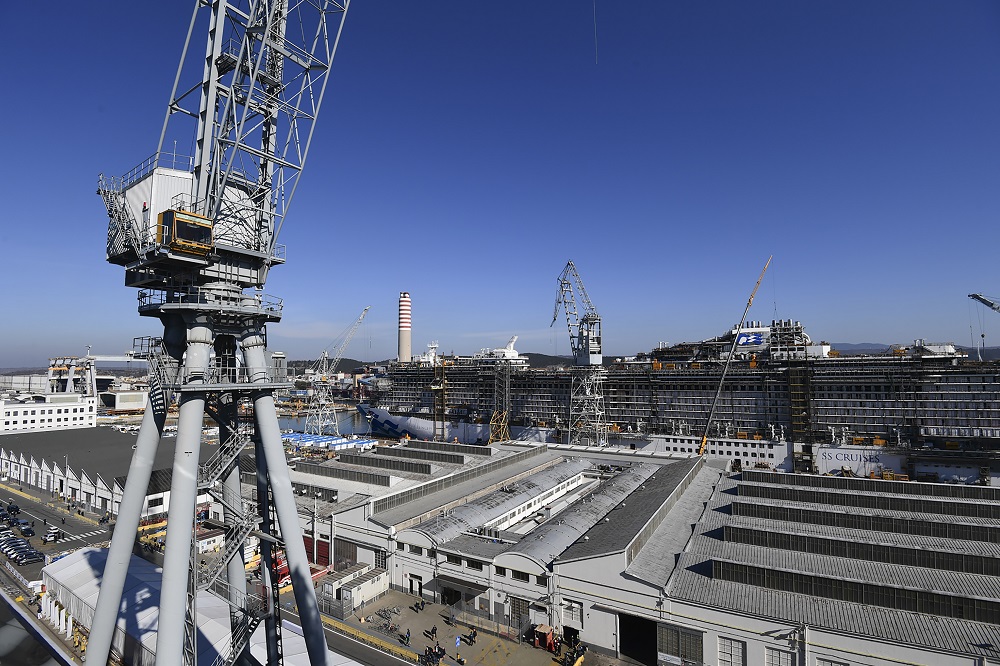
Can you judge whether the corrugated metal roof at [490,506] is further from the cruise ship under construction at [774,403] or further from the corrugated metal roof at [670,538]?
the cruise ship under construction at [774,403]

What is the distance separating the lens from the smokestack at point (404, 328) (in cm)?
13500

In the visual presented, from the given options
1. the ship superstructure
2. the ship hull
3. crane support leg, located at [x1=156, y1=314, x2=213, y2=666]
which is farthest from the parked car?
the ship superstructure

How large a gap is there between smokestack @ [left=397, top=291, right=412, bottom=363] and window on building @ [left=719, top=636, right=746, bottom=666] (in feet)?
386

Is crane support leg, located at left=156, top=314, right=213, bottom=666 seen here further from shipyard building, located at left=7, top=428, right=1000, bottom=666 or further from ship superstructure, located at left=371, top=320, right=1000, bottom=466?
ship superstructure, located at left=371, top=320, right=1000, bottom=466

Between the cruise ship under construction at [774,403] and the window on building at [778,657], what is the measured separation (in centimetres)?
4538

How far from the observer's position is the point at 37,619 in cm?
2366

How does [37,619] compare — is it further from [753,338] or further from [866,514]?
[753,338]

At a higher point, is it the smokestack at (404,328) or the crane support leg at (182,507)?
the smokestack at (404,328)

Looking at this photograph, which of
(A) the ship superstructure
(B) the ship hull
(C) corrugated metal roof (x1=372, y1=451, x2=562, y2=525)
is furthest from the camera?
(B) the ship hull

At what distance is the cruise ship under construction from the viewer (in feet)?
176

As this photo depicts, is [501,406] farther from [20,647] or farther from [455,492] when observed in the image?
[20,647]

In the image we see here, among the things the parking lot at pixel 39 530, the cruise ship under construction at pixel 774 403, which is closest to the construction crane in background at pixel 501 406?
the cruise ship under construction at pixel 774 403

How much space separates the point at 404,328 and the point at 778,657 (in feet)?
405

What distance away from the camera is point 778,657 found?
19344 mm
